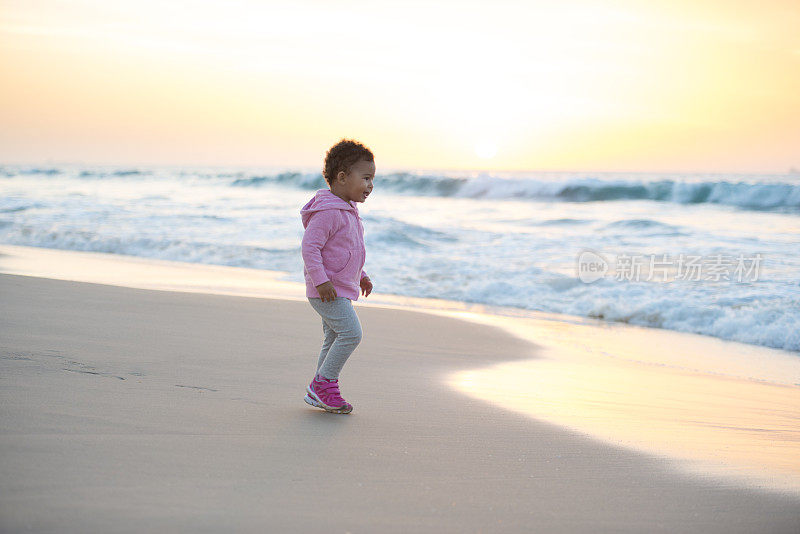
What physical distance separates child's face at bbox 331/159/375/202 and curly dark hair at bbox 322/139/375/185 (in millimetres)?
25

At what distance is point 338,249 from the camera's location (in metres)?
3.54

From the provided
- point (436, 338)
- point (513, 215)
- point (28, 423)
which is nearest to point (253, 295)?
point (436, 338)

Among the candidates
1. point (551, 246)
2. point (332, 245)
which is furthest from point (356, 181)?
point (551, 246)

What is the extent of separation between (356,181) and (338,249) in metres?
0.36

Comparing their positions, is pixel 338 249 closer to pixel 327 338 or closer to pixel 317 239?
pixel 317 239

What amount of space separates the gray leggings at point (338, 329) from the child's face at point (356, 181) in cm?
54

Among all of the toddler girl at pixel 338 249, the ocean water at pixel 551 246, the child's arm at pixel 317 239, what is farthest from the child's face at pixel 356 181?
the ocean water at pixel 551 246

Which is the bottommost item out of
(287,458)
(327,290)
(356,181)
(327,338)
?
(287,458)

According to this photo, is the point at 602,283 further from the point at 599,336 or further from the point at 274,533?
the point at 274,533

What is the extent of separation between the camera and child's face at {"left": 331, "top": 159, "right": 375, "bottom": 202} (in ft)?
11.7

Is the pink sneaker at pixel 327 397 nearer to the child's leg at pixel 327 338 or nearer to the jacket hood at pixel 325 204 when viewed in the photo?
the child's leg at pixel 327 338

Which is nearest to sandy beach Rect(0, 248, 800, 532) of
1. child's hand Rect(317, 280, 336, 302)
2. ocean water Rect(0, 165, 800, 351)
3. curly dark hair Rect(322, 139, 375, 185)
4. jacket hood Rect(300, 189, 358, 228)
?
child's hand Rect(317, 280, 336, 302)

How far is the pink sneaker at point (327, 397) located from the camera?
3561 mm

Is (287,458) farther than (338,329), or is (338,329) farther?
(338,329)
